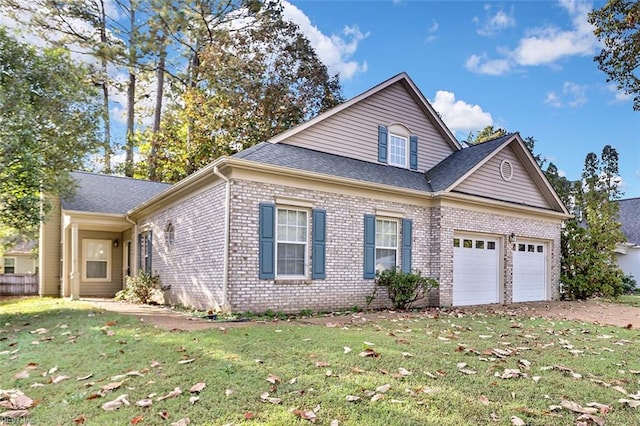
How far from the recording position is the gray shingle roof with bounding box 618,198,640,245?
87.7ft

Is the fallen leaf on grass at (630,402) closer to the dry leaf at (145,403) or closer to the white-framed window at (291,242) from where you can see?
the dry leaf at (145,403)

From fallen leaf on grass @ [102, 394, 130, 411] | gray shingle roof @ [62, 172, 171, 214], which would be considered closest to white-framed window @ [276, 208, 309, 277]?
fallen leaf on grass @ [102, 394, 130, 411]

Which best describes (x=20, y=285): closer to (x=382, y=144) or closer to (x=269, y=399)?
(x=382, y=144)

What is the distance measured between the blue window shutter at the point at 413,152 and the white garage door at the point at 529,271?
4393mm

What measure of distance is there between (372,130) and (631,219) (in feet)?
79.8

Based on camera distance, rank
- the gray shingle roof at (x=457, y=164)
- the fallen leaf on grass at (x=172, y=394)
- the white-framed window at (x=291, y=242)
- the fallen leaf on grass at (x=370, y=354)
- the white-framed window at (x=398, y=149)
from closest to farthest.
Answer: the fallen leaf on grass at (x=172, y=394)
the fallen leaf on grass at (x=370, y=354)
the white-framed window at (x=291, y=242)
the gray shingle roof at (x=457, y=164)
the white-framed window at (x=398, y=149)

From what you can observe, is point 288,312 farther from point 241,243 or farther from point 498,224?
point 498,224

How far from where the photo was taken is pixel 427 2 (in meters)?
14.1

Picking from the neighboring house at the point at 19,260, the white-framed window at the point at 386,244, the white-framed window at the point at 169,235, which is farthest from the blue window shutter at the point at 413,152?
the neighboring house at the point at 19,260

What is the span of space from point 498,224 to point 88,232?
15.1 metres

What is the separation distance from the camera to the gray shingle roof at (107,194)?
15.4m

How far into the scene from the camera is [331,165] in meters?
11.4

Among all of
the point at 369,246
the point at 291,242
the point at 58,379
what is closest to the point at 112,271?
the point at 291,242

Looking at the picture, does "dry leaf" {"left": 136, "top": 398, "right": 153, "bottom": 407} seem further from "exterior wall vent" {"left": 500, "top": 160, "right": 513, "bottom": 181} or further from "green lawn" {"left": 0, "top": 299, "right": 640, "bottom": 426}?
"exterior wall vent" {"left": 500, "top": 160, "right": 513, "bottom": 181}
